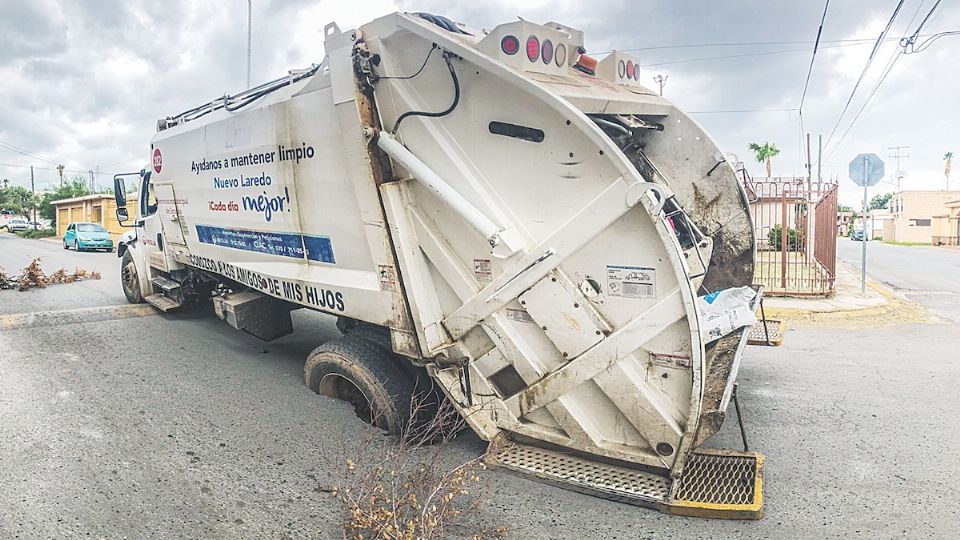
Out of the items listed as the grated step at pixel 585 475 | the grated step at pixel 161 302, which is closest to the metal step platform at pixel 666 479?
the grated step at pixel 585 475

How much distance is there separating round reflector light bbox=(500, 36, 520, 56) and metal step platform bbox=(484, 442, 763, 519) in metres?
2.23

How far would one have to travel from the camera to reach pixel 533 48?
353 cm

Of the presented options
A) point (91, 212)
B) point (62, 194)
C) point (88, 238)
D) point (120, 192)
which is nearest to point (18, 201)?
point (62, 194)

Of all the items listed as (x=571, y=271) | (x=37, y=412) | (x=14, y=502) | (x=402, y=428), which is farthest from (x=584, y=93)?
(x=37, y=412)

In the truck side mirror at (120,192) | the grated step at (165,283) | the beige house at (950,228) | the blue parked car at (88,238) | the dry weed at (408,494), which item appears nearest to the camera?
the dry weed at (408,494)

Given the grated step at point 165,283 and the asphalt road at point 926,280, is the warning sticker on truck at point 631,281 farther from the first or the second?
the asphalt road at point 926,280

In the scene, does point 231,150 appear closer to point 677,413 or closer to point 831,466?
point 677,413

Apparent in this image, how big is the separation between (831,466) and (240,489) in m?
3.40

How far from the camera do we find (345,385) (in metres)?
4.61

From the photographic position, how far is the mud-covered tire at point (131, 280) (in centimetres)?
824

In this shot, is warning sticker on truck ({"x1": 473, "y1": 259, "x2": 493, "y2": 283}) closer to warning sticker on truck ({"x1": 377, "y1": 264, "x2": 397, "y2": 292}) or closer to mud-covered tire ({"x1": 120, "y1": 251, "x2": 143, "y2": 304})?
warning sticker on truck ({"x1": 377, "y1": 264, "x2": 397, "y2": 292})

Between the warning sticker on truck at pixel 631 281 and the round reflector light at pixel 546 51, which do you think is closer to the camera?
the warning sticker on truck at pixel 631 281

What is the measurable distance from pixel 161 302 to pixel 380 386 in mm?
4577

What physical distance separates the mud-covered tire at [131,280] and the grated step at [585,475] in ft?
20.8
